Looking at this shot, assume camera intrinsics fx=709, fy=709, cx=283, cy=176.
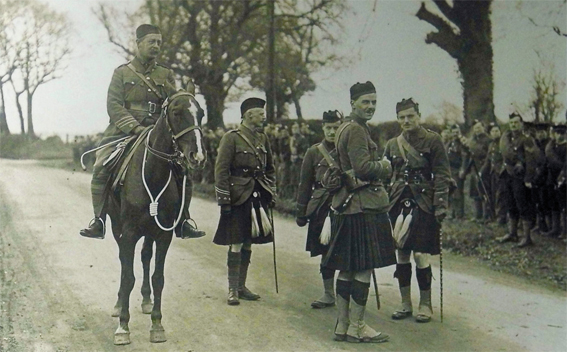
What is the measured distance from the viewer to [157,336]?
4941mm

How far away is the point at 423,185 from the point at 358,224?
2.89ft

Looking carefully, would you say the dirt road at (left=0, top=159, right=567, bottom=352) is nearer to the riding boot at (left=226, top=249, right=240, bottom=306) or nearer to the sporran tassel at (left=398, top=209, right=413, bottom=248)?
the riding boot at (left=226, top=249, right=240, bottom=306)

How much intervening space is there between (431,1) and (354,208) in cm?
420

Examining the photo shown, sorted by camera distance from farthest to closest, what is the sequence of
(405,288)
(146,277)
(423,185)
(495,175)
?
(495,175), (405,288), (423,185), (146,277)

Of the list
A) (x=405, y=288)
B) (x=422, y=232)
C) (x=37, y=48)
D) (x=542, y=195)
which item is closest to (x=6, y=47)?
(x=37, y=48)

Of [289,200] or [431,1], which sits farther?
[289,200]

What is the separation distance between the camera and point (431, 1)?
8430mm

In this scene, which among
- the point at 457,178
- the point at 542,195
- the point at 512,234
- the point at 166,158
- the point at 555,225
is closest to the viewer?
the point at 166,158

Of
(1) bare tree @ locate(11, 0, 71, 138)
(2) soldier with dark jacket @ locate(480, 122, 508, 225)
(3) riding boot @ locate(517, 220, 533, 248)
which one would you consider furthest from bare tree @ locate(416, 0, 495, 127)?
(1) bare tree @ locate(11, 0, 71, 138)

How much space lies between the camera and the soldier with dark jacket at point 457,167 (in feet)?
34.6

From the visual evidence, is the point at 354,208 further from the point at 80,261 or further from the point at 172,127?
the point at 80,261

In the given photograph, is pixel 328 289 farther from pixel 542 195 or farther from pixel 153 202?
pixel 542 195

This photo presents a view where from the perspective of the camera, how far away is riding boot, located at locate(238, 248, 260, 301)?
20.5 ft

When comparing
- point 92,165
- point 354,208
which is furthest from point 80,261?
point 354,208
